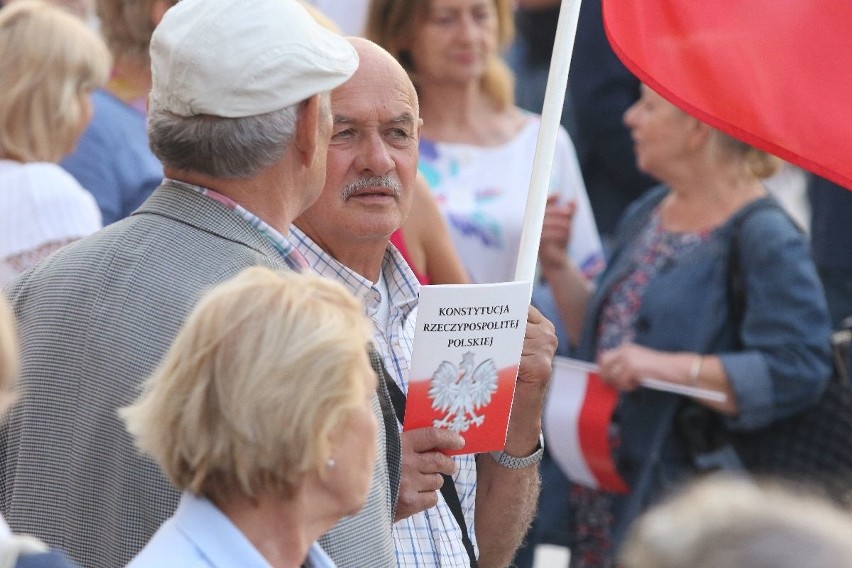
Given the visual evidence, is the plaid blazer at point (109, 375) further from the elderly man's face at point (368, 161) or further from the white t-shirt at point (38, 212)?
the white t-shirt at point (38, 212)

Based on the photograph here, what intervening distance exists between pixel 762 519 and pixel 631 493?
11.9ft

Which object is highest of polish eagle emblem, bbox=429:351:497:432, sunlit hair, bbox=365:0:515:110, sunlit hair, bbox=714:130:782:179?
polish eagle emblem, bbox=429:351:497:432

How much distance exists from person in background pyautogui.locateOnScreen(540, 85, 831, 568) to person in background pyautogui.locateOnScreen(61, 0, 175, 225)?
1.62 metres

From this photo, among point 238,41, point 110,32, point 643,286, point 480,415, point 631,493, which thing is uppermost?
point 238,41

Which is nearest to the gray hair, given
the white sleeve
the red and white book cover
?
the red and white book cover

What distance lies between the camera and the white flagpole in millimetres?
3172

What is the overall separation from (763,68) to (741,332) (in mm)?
1484

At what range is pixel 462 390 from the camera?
9.20 ft

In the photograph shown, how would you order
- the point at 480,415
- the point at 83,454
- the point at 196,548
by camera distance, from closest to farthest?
the point at 196,548, the point at 83,454, the point at 480,415

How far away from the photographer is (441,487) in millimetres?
2988

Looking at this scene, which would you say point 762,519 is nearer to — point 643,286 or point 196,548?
point 196,548

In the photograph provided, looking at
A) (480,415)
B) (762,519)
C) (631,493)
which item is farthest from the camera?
(631,493)

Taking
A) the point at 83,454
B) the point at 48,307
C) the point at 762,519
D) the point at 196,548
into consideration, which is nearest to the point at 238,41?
the point at 48,307

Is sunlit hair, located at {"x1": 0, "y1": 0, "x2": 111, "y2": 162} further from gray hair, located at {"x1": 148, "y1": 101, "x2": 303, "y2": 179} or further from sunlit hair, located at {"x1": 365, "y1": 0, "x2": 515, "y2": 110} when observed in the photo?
gray hair, located at {"x1": 148, "y1": 101, "x2": 303, "y2": 179}
